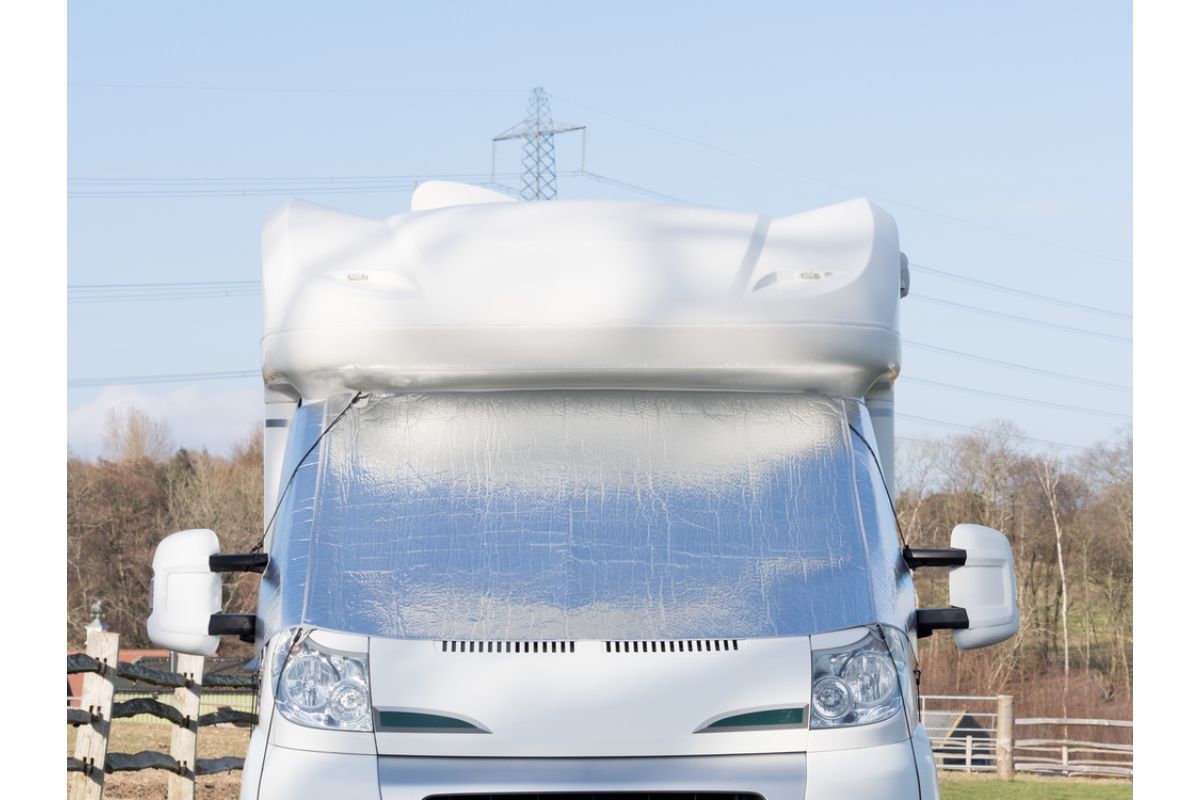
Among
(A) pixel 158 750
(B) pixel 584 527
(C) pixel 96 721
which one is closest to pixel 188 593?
(B) pixel 584 527

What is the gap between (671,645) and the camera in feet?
15.6

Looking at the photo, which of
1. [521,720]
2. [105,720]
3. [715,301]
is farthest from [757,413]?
[105,720]

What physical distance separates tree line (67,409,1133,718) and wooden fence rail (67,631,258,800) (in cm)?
4397

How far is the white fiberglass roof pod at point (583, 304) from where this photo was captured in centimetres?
546

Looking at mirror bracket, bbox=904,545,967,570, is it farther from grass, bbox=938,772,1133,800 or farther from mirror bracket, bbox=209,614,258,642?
grass, bbox=938,772,1133,800

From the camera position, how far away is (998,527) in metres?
60.7

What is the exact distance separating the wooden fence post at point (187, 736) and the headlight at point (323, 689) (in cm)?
726

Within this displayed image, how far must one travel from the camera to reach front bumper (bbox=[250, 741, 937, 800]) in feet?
15.1

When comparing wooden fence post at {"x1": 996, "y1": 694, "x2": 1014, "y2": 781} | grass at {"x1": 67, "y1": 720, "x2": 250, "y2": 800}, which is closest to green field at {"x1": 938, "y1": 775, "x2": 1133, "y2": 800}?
wooden fence post at {"x1": 996, "y1": 694, "x2": 1014, "y2": 781}

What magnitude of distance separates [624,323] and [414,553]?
1103mm

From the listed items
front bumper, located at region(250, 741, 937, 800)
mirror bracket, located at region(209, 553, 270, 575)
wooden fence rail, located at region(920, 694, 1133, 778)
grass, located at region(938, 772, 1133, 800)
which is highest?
mirror bracket, located at region(209, 553, 270, 575)

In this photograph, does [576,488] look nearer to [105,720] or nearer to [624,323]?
[624,323]

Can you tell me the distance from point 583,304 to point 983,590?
174 centimetres

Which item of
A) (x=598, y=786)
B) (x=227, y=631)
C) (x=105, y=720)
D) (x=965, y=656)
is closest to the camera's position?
(x=598, y=786)
